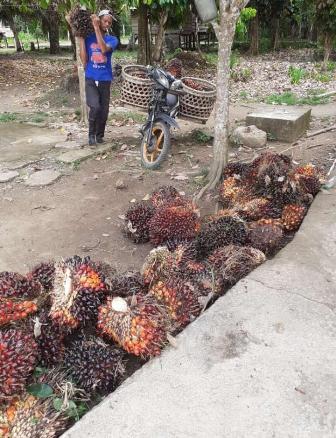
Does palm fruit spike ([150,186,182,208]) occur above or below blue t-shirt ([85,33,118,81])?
below

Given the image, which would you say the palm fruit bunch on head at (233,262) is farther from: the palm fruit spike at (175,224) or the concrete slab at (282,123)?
the concrete slab at (282,123)

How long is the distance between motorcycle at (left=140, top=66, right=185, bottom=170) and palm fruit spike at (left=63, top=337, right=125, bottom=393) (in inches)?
140

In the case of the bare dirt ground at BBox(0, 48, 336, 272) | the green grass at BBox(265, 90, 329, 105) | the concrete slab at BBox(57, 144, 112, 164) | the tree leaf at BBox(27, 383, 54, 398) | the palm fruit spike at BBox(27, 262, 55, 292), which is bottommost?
the bare dirt ground at BBox(0, 48, 336, 272)

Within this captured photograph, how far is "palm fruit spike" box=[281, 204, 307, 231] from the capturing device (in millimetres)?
3146

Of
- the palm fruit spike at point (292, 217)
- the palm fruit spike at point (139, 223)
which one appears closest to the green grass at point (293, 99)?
the palm fruit spike at point (292, 217)

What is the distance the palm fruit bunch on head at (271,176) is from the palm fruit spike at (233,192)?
0.09 m

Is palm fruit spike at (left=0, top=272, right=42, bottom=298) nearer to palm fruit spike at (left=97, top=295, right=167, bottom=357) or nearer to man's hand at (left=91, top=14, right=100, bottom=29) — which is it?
palm fruit spike at (left=97, top=295, right=167, bottom=357)

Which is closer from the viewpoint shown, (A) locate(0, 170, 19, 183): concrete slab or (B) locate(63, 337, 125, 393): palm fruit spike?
(B) locate(63, 337, 125, 393): palm fruit spike

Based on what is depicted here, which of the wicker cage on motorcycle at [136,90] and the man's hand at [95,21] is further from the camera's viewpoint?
the man's hand at [95,21]

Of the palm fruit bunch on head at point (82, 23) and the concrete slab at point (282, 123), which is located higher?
the palm fruit bunch on head at point (82, 23)

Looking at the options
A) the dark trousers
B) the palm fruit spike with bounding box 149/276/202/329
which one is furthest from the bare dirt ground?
the palm fruit spike with bounding box 149/276/202/329

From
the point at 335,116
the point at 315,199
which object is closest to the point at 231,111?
the point at 335,116

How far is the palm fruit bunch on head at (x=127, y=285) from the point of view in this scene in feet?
6.93

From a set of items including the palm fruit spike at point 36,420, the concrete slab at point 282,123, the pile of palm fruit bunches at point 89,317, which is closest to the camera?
the palm fruit spike at point 36,420
